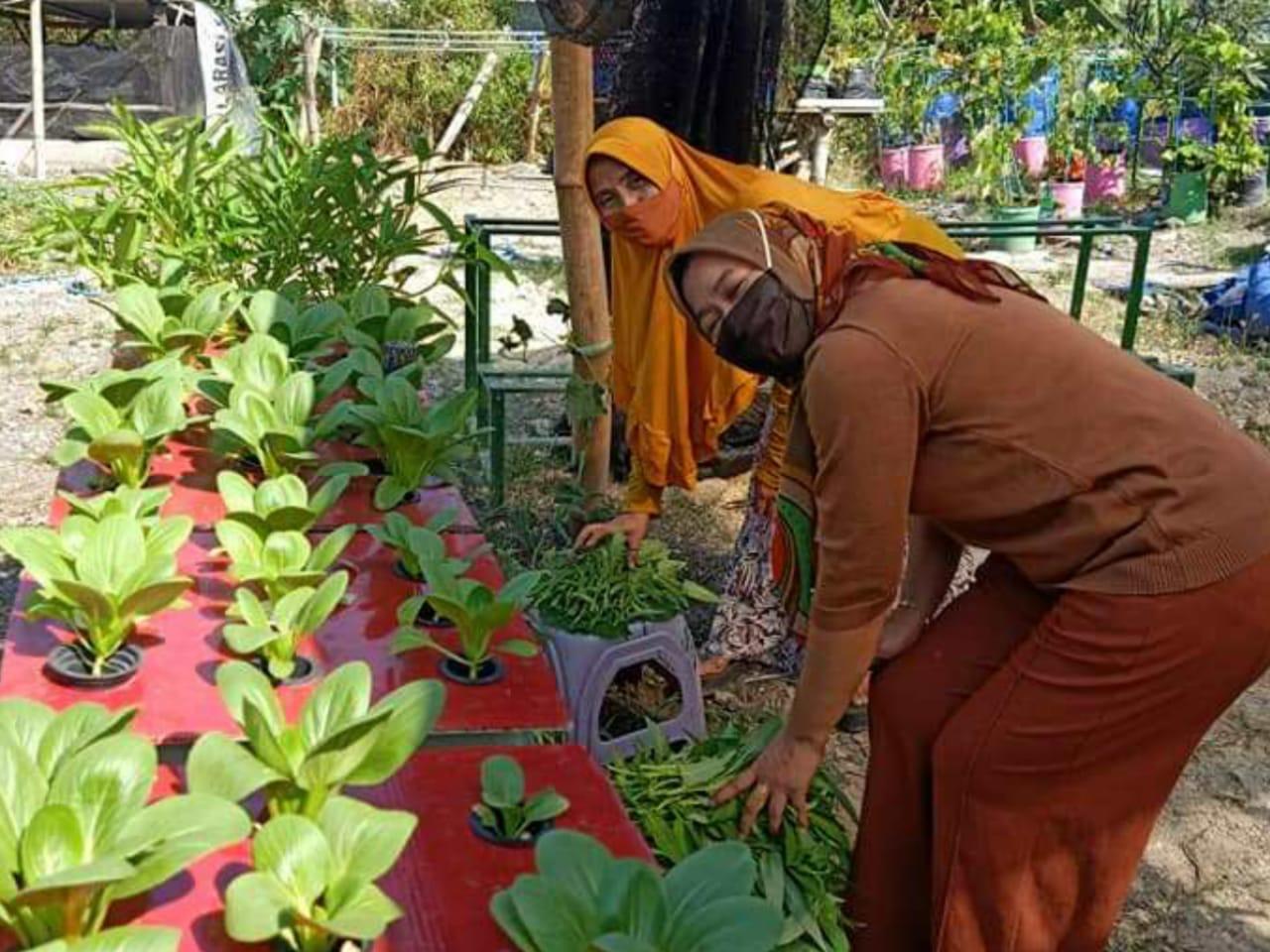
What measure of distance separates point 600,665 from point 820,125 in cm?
873

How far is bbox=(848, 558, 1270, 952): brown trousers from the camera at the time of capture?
5.43 ft

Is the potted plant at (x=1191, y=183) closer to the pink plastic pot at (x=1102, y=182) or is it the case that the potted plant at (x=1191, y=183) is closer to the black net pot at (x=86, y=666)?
the pink plastic pot at (x=1102, y=182)

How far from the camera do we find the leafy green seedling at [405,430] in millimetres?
2066

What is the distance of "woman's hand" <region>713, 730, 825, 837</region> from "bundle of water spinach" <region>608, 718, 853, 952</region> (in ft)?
0.06

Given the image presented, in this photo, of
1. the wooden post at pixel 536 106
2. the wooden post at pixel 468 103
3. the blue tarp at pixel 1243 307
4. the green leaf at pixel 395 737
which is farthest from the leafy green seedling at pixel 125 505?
the wooden post at pixel 536 106

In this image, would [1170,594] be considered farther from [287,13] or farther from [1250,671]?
[287,13]

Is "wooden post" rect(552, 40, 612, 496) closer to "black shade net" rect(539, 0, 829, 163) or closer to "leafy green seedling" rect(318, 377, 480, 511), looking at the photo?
"leafy green seedling" rect(318, 377, 480, 511)

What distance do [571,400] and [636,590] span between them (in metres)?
0.69

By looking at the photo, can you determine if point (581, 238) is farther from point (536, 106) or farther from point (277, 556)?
point (536, 106)

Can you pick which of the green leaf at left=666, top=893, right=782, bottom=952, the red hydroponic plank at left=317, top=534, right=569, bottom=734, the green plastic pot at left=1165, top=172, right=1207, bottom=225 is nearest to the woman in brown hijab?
the red hydroponic plank at left=317, top=534, right=569, bottom=734

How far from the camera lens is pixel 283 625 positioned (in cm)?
154

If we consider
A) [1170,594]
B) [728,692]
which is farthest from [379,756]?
[728,692]

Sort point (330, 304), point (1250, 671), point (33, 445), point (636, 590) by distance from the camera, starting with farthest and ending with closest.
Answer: point (33, 445)
point (330, 304)
point (636, 590)
point (1250, 671)

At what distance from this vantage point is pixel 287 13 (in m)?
13.8
